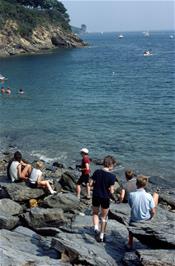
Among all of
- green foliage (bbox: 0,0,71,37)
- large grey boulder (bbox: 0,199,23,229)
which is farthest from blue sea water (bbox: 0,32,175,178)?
green foliage (bbox: 0,0,71,37)

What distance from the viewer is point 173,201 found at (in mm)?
19234

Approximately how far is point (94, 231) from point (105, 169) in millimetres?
1771

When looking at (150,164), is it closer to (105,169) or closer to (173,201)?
(173,201)

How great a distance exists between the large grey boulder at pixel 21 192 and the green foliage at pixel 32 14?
108990mm

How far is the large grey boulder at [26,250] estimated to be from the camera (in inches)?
434

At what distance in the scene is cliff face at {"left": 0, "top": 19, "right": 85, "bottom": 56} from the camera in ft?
376

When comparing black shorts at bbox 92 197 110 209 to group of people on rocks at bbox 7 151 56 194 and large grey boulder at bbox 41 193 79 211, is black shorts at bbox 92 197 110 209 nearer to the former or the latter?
large grey boulder at bbox 41 193 79 211

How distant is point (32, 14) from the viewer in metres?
139

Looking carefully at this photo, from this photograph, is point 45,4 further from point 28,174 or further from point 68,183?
point 28,174

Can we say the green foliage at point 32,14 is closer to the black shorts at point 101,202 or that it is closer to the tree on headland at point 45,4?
the tree on headland at point 45,4

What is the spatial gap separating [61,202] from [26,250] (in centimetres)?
330

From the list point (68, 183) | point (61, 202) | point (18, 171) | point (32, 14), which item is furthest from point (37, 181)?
point (32, 14)

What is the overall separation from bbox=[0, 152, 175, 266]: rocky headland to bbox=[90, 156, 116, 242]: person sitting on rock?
0.35 metres

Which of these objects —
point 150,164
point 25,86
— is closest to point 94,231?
point 150,164
